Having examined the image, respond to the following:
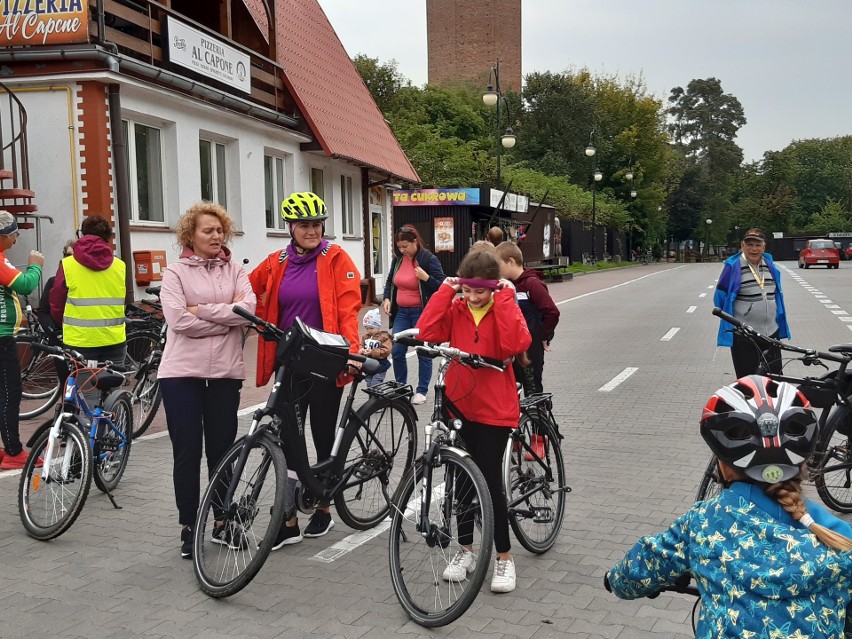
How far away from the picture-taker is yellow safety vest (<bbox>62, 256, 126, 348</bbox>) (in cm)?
623

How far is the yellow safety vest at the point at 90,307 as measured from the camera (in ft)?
20.4

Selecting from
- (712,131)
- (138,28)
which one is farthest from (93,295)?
(712,131)

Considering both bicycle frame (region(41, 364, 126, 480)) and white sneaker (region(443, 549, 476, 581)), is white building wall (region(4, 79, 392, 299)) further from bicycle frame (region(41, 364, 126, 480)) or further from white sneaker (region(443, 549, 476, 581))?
white sneaker (region(443, 549, 476, 581))

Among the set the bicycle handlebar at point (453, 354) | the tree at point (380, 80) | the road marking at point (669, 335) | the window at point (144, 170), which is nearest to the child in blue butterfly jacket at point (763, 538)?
the bicycle handlebar at point (453, 354)

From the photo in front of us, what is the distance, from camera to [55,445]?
17.0 ft

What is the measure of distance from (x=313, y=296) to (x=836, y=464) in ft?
10.7

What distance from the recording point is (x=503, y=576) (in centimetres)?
425

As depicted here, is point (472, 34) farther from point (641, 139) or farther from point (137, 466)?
point (137, 466)

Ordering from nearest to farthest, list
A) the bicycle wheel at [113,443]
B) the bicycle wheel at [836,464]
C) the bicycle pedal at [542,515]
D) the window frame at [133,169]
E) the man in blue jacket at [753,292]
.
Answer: the bicycle pedal at [542,515] < the bicycle wheel at [836,464] < the bicycle wheel at [113,443] < the man in blue jacket at [753,292] < the window frame at [133,169]

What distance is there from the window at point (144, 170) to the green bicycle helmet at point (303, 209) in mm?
9833

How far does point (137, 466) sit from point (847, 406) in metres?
5.01

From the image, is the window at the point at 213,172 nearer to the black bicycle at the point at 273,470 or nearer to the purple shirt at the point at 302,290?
the purple shirt at the point at 302,290

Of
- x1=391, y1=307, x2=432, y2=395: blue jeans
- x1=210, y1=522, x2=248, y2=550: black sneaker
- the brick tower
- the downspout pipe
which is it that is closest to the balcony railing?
the downspout pipe

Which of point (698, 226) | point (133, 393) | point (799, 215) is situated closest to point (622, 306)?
point (133, 393)
